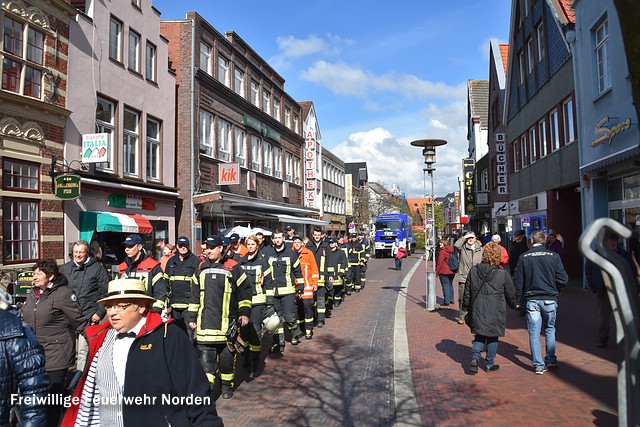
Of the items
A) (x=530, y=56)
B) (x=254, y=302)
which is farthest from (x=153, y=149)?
(x=530, y=56)

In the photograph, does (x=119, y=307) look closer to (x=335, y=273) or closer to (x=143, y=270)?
(x=143, y=270)

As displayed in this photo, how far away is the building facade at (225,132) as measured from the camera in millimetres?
19766

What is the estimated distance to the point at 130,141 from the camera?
16.3 meters

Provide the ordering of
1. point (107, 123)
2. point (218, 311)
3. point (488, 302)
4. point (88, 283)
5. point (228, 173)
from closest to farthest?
1. point (218, 311)
2. point (88, 283)
3. point (488, 302)
4. point (107, 123)
5. point (228, 173)

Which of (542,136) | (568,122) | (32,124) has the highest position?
(542,136)

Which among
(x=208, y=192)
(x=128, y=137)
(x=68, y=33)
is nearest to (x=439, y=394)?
(x=68, y=33)

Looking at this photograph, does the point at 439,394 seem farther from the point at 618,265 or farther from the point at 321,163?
the point at 321,163

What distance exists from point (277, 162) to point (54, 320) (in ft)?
85.8

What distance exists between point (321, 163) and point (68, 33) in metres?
31.4

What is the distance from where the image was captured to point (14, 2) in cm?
1084

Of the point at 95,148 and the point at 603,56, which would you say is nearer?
the point at 95,148

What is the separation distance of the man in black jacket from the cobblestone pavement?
6.34 feet

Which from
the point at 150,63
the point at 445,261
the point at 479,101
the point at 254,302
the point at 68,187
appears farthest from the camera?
the point at 479,101

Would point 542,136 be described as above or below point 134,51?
below
